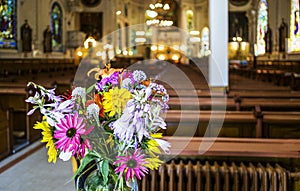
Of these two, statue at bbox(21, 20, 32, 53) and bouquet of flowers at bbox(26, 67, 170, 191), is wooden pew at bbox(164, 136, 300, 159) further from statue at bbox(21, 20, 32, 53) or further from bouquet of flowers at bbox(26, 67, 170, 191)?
statue at bbox(21, 20, 32, 53)

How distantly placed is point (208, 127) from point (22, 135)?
12.3ft

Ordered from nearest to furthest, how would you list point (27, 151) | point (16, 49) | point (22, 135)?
point (27, 151)
point (22, 135)
point (16, 49)

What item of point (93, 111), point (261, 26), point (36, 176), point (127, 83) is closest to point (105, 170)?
point (93, 111)

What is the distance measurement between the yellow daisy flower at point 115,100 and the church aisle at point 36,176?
2.47 m

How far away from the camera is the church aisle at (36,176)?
3.97 metres

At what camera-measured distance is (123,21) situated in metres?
27.6

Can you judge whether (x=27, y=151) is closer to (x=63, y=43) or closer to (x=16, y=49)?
(x=16, y=49)

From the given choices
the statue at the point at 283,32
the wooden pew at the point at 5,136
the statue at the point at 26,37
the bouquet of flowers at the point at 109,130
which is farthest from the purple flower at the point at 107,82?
the statue at the point at 283,32

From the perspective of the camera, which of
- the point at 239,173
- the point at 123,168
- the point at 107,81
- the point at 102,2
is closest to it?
the point at 123,168

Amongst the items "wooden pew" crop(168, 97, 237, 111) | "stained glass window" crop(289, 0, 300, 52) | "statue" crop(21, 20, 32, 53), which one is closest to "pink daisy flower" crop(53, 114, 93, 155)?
"wooden pew" crop(168, 97, 237, 111)

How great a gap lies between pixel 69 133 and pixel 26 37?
48.6ft

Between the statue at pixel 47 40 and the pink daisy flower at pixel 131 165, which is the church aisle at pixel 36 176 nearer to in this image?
the pink daisy flower at pixel 131 165

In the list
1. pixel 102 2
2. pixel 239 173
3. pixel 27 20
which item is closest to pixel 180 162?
pixel 239 173

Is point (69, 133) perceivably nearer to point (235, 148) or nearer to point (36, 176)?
point (235, 148)
